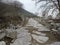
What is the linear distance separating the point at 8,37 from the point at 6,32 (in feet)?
0.75

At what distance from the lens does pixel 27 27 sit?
4.17 metres

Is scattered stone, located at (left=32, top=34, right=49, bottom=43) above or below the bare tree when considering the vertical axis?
below

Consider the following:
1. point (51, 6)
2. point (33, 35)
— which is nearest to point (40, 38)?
point (33, 35)

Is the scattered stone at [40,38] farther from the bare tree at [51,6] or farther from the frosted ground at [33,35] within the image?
the bare tree at [51,6]

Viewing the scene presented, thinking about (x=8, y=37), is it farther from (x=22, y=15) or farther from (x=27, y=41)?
(x=22, y=15)

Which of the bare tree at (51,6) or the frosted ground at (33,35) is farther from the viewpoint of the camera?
the bare tree at (51,6)

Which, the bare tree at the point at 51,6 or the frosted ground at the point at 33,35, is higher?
the bare tree at the point at 51,6

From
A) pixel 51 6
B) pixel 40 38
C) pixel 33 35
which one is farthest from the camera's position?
pixel 51 6

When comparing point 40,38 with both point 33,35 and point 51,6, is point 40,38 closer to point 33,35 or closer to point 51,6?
point 33,35

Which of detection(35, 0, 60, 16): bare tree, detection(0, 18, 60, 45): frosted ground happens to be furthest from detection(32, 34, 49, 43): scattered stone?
detection(35, 0, 60, 16): bare tree

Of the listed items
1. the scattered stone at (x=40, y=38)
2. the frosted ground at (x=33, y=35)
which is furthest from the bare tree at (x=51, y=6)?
the scattered stone at (x=40, y=38)

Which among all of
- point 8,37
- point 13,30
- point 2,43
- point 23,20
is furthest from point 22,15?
point 2,43

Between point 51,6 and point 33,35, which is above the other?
point 51,6

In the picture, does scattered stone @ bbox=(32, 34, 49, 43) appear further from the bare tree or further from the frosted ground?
the bare tree
